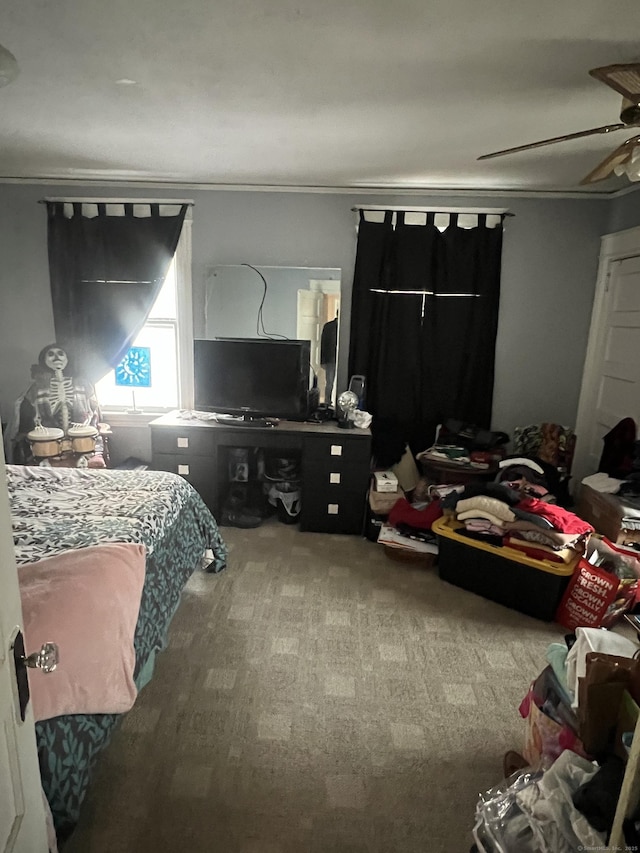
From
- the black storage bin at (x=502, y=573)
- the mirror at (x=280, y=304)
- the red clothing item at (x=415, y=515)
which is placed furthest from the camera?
the mirror at (x=280, y=304)

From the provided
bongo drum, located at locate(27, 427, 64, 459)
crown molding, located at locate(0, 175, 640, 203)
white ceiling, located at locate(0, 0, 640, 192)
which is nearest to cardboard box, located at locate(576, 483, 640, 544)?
white ceiling, located at locate(0, 0, 640, 192)

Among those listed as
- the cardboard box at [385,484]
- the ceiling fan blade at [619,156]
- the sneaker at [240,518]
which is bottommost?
the sneaker at [240,518]

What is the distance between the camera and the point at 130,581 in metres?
1.72

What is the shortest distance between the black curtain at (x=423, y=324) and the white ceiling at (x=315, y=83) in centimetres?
52

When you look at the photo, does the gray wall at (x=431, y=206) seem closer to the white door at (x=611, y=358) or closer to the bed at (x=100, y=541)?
the white door at (x=611, y=358)

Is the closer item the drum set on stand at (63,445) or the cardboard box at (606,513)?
the cardboard box at (606,513)

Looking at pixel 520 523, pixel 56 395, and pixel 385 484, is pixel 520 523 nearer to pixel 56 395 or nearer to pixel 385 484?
pixel 385 484

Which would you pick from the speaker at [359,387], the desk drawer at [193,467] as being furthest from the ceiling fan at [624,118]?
the desk drawer at [193,467]

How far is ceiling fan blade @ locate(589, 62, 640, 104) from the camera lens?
55.2 inches

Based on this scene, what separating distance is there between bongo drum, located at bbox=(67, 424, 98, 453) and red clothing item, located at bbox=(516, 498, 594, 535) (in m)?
2.81

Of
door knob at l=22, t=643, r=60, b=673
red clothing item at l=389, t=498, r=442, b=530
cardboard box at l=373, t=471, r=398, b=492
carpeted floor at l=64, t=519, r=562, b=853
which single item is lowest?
carpeted floor at l=64, t=519, r=562, b=853

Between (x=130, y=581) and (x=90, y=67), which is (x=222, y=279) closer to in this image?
(x=90, y=67)

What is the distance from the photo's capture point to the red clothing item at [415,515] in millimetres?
3139

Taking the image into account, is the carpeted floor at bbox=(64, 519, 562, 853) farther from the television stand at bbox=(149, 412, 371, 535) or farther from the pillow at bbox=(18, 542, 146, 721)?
the television stand at bbox=(149, 412, 371, 535)
